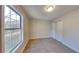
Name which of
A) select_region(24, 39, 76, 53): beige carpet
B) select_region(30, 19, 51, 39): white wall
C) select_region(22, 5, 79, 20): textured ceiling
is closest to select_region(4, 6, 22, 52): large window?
select_region(22, 5, 79, 20): textured ceiling

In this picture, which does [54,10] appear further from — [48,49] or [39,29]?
[39,29]

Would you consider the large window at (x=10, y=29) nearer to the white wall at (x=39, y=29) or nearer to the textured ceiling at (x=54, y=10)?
the textured ceiling at (x=54, y=10)

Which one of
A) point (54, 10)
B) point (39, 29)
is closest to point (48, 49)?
point (54, 10)

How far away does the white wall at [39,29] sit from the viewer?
403 inches

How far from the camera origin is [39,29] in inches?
418

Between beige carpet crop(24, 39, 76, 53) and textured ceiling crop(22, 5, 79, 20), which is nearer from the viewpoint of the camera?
textured ceiling crop(22, 5, 79, 20)

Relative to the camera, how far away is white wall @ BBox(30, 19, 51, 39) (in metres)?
10.2

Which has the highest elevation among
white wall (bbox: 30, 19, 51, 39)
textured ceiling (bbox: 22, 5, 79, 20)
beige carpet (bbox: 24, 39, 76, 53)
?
textured ceiling (bbox: 22, 5, 79, 20)

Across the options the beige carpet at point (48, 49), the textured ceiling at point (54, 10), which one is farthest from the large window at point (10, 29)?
the beige carpet at point (48, 49)

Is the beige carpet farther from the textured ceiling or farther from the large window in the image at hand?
the textured ceiling
